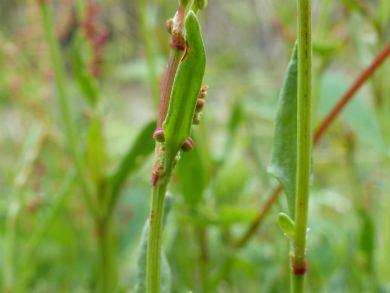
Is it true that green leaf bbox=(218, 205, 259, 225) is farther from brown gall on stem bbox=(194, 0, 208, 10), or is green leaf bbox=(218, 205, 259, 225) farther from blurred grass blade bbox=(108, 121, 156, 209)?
brown gall on stem bbox=(194, 0, 208, 10)

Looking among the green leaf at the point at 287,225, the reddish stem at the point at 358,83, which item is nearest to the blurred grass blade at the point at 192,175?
the reddish stem at the point at 358,83

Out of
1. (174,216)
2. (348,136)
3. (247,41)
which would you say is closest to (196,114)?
(174,216)

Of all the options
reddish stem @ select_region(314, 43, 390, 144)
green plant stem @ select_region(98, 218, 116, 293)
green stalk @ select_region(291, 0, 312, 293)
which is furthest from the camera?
green plant stem @ select_region(98, 218, 116, 293)

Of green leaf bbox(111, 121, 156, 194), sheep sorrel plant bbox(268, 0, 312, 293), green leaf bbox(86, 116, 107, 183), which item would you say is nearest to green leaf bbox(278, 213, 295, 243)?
sheep sorrel plant bbox(268, 0, 312, 293)

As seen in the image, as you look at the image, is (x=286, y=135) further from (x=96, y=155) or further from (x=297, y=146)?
(x=96, y=155)

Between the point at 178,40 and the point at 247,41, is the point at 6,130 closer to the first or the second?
the point at 178,40

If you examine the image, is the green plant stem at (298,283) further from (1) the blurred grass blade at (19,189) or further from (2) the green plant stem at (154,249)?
(1) the blurred grass blade at (19,189)
